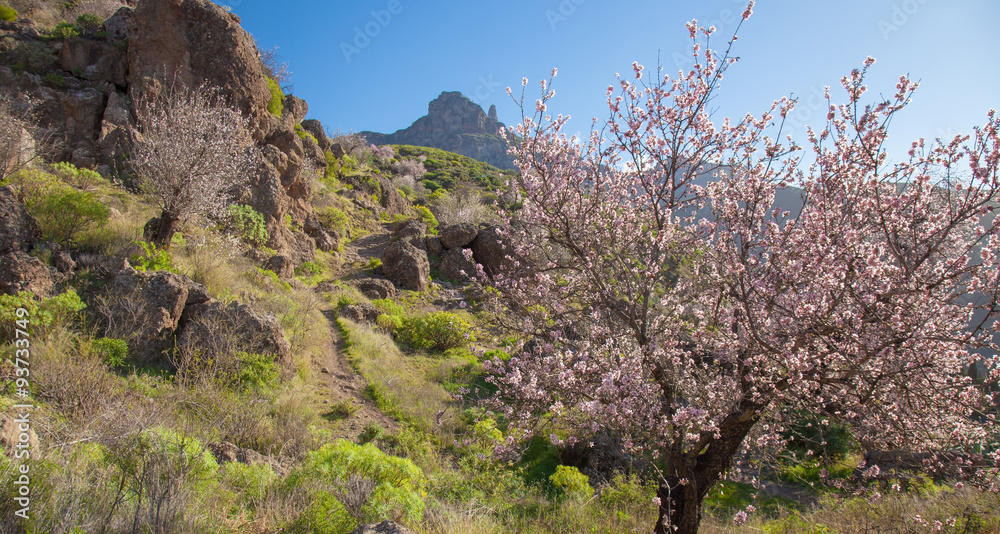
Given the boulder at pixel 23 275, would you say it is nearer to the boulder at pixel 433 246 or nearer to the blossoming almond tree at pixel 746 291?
the blossoming almond tree at pixel 746 291

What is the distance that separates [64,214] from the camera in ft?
24.4

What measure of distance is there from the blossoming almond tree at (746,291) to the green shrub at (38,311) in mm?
6073

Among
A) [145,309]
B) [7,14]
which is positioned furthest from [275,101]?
[145,309]

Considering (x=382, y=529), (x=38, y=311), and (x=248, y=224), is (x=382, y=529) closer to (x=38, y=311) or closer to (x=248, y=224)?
(x=38, y=311)

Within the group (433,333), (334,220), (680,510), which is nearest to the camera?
(680,510)

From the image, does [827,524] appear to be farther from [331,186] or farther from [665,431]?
[331,186]

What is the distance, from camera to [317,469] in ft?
13.8

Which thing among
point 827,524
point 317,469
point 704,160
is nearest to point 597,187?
point 704,160

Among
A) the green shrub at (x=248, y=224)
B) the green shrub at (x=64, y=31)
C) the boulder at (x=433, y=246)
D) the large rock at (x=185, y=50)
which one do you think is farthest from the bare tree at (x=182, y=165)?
the boulder at (x=433, y=246)

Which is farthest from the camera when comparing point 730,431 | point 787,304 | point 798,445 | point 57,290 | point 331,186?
point 331,186

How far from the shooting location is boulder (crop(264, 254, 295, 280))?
1283 centimetres

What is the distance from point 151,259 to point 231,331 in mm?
2594

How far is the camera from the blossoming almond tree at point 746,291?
3.18m

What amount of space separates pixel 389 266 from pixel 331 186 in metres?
8.96
